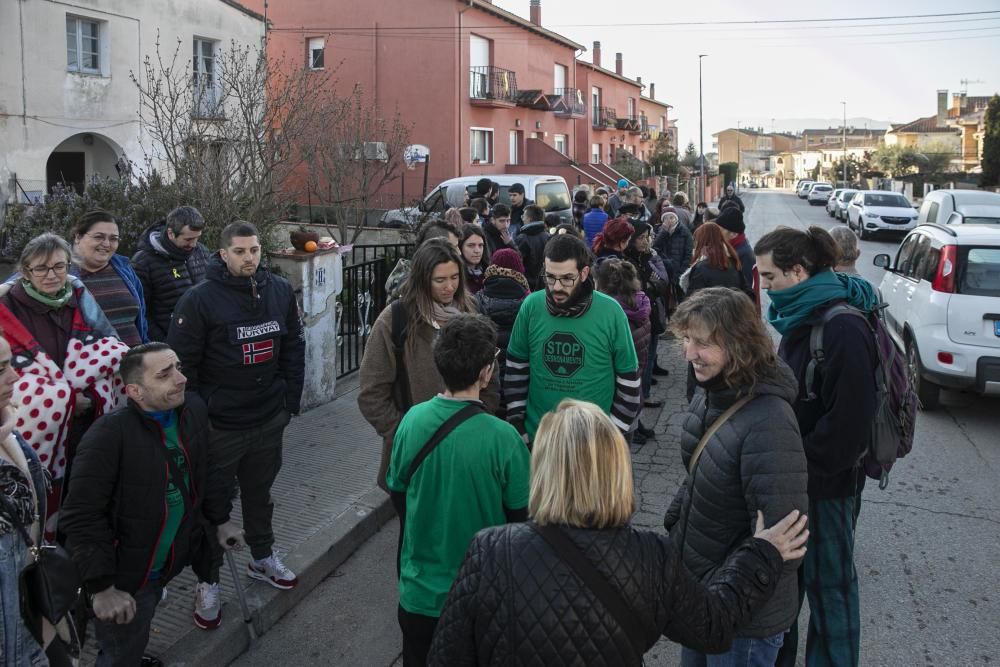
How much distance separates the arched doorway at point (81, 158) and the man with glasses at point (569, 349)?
20.7 metres

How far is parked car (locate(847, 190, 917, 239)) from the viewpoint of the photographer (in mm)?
31328

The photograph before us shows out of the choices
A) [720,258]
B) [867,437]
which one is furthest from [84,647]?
[720,258]

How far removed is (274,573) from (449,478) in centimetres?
239

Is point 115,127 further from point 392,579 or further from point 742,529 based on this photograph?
point 742,529

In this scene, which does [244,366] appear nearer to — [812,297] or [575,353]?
[575,353]

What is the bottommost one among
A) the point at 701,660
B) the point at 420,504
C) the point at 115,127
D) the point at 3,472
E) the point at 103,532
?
the point at 701,660

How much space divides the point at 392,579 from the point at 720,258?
155 inches

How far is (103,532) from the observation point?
3.42 m

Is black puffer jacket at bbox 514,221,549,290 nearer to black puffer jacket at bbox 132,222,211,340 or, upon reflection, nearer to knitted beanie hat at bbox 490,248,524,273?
knitted beanie hat at bbox 490,248,524,273

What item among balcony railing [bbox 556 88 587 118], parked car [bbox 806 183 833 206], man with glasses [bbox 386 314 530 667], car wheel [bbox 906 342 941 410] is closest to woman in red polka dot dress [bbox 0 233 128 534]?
man with glasses [bbox 386 314 530 667]

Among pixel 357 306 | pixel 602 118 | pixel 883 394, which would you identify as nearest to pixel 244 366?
pixel 883 394

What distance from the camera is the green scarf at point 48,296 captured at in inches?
159

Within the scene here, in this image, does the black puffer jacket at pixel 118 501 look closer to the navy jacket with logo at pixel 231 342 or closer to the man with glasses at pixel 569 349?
the navy jacket with logo at pixel 231 342

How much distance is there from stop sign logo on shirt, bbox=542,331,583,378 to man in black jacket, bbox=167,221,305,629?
1.44 metres
